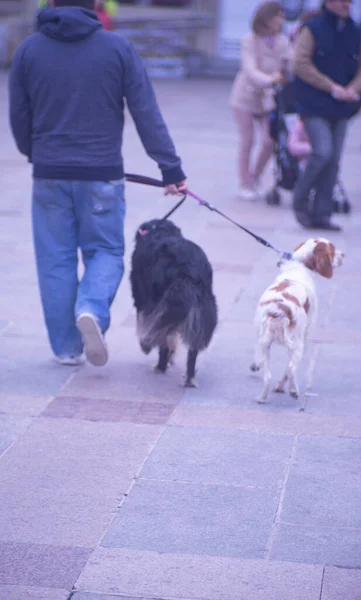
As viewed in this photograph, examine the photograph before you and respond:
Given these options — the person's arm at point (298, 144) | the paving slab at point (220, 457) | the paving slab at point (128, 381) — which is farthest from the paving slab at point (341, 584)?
the person's arm at point (298, 144)

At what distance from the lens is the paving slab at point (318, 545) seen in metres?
3.58

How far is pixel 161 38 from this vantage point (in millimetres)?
24188

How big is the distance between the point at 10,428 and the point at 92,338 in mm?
690

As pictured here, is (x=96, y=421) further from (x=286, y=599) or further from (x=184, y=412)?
(x=286, y=599)

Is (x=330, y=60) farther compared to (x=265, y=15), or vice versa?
(x=265, y=15)

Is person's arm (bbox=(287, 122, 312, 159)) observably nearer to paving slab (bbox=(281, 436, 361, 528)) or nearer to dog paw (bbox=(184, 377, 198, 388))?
dog paw (bbox=(184, 377, 198, 388))

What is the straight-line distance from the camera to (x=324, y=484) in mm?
4207

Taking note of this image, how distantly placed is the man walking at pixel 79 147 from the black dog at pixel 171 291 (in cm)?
22

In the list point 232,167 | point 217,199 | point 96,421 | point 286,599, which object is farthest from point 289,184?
point 286,599

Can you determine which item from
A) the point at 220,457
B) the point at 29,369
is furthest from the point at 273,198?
the point at 220,457

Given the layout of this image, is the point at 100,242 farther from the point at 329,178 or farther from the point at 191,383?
the point at 329,178

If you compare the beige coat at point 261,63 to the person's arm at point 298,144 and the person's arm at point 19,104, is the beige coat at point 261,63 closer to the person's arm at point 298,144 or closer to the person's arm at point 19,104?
the person's arm at point 298,144

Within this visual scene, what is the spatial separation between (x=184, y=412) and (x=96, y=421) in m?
0.44

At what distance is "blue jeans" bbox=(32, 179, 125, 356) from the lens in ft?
17.9
